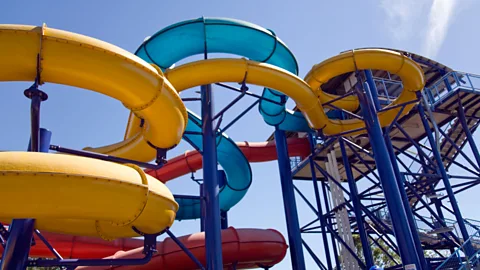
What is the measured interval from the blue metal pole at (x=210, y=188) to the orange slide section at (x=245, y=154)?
4621 millimetres

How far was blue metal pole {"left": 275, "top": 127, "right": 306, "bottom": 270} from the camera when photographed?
395 inches

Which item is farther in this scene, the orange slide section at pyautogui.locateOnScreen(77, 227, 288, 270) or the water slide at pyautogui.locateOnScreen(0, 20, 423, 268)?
the orange slide section at pyautogui.locateOnScreen(77, 227, 288, 270)

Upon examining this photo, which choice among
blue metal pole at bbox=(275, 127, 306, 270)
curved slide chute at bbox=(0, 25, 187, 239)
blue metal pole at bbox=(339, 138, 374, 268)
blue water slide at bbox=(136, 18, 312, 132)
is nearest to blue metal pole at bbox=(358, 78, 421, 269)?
blue water slide at bbox=(136, 18, 312, 132)

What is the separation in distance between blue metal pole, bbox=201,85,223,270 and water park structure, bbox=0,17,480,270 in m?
0.02

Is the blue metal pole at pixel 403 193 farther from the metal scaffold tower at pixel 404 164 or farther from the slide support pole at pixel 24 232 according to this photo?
the slide support pole at pixel 24 232

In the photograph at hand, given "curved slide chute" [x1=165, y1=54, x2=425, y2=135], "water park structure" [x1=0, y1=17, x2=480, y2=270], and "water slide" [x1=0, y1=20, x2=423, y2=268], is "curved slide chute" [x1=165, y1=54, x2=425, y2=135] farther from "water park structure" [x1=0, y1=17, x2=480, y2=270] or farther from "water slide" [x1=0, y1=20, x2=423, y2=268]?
"water slide" [x1=0, y1=20, x2=423, y2=268]

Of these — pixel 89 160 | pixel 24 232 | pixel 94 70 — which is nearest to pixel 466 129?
pixel 94 70

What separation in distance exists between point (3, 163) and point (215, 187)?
3882 mm

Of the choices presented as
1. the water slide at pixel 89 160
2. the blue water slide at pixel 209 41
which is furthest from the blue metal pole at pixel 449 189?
the water slide at pixel 89 160

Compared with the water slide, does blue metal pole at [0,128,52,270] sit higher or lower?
lower

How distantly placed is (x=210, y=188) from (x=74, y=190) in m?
3.32

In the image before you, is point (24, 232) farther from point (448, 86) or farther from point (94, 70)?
point (448, 86)

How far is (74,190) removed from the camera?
4.02 metres

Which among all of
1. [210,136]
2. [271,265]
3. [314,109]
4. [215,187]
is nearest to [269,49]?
[314,109]
